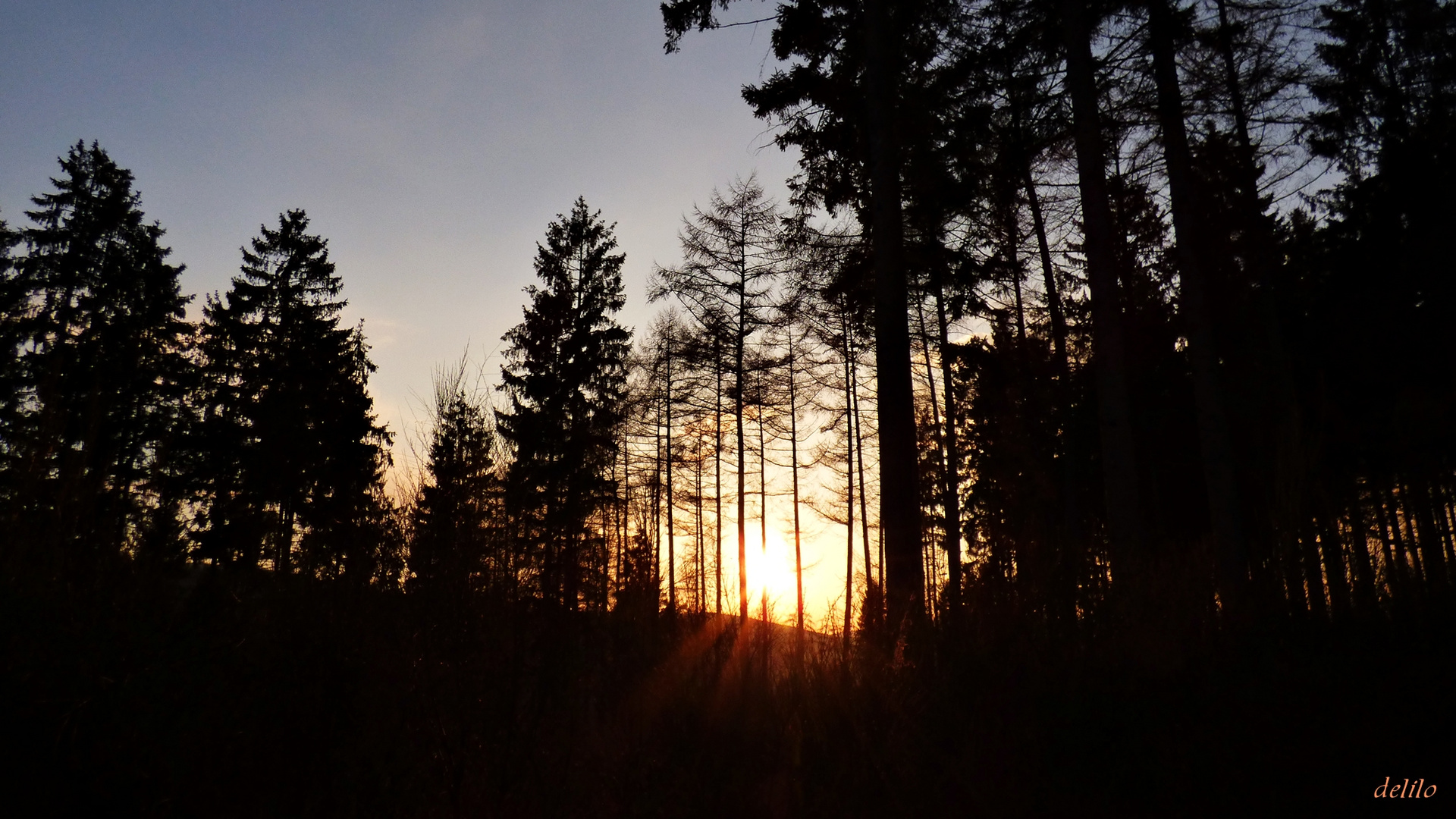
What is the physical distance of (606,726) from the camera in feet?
18.9

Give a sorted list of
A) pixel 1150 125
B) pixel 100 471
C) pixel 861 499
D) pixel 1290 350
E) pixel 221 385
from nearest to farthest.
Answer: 1. pixel 100 471
2. pixel 1150 125
3. pixel 1290 350
4. pixel 221 385
5. pixel 861 499

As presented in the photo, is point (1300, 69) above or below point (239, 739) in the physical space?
above

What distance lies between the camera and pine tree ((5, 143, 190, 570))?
16.2ft

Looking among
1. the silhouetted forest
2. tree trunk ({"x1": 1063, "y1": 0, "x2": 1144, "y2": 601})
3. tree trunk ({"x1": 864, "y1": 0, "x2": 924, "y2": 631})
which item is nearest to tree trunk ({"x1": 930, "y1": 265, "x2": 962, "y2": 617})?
the silhouetted forest

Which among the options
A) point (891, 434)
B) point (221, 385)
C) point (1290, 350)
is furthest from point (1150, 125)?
point (221, 385)

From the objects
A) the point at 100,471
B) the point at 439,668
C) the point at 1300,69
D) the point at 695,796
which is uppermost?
the point at 1300,69

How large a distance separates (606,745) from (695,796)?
0.87 metres

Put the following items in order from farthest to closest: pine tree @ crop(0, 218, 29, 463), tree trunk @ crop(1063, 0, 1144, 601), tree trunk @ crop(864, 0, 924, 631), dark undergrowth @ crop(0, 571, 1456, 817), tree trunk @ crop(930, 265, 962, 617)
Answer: pine tree @ crop(0, 218, 29, 463), tree trunk @ crop(930, 265, 962, 617), tree trunk @ crop(1063, 0, 1144, 601), tree trunk @ crop(864, 0, 924, 631), dark undergrowth @ crop(0, 571, 1456, 817)

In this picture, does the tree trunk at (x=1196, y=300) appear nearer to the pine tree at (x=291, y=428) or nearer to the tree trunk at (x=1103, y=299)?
the tree trunk at (x=1103, y=299)

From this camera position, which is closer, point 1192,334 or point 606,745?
point 606,745

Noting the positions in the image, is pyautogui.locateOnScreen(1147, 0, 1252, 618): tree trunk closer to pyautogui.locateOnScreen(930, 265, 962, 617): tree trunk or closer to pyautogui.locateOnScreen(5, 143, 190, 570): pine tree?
pyautogui.locateOnScreen(930, 265, 962, 617): tree trunk

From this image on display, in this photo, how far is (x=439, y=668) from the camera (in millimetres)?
4781

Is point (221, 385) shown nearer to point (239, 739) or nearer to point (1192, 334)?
point (239, 739)

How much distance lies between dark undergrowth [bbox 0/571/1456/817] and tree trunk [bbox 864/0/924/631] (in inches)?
93.0
